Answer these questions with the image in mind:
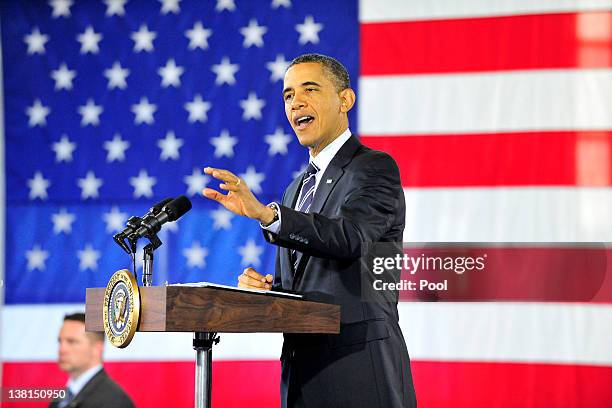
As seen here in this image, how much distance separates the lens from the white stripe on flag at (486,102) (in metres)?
3.56

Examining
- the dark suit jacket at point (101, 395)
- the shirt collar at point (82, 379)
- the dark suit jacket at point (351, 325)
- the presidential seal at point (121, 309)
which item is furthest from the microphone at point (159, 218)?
the shirt collar at point (82, 379)

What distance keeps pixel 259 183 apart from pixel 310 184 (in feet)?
5.50

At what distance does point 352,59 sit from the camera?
150 inches

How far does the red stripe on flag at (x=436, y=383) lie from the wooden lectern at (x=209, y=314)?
1985 millimetres

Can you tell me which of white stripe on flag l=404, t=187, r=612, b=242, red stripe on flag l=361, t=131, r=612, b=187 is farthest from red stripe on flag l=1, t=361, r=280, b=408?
red stripe on flag l=361, t=131, r=612, b=187

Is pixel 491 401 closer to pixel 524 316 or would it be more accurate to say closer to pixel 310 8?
pixel 524 316

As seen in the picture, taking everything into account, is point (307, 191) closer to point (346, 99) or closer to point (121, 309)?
point (346, 99)

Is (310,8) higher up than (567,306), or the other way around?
(310,8)

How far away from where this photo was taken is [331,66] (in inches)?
88.1

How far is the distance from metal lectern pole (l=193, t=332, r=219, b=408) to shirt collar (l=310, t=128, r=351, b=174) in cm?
65

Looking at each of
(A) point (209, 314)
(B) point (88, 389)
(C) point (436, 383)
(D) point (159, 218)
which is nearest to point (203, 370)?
(A) point (209, 314)

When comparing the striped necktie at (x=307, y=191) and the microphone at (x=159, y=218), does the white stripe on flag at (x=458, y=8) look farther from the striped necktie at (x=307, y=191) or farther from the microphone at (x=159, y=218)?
the microphone at (x=159, y=218)

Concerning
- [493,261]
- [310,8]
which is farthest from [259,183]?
[493,261]

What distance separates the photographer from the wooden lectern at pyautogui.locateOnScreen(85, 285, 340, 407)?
142 centimetres
